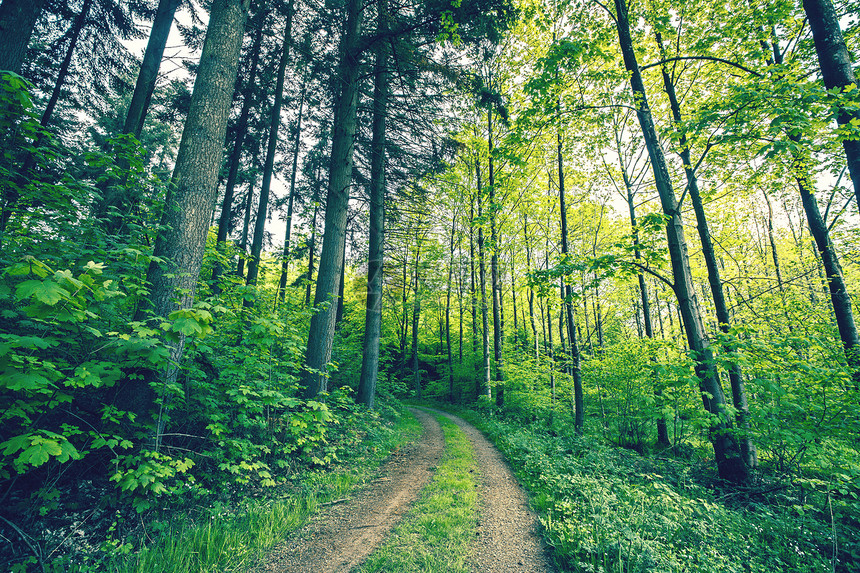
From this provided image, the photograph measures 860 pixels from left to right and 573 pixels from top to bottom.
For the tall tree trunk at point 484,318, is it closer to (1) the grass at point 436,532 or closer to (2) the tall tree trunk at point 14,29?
(1) the grass at point 436,532

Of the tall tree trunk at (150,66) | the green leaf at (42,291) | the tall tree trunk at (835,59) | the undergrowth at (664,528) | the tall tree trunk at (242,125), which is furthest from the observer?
the tall tree trunk at (242,125)

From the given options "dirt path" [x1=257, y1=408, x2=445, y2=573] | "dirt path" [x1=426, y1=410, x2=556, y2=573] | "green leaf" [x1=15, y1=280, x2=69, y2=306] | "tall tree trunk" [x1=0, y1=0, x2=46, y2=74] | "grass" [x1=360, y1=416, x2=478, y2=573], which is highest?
"tall tree trunk" [x1=0, y1=0, x2=46, y2=74]

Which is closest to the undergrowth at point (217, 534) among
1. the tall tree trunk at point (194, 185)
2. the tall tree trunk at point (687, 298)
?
the tall tree trunk at point (194, 185)

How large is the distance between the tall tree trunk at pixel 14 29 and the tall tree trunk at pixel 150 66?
214 cm

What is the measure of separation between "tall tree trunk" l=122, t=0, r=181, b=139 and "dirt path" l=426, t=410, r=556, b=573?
12351mm

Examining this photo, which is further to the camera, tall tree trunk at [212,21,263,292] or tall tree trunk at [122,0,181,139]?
tall tree trunk at [212,21,263,292]

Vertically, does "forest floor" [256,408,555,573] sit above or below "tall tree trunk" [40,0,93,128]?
below

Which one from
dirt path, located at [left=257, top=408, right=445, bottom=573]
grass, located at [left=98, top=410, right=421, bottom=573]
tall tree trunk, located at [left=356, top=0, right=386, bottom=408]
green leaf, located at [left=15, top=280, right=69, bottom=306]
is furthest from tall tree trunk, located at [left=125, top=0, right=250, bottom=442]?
tall tree trunk, located at [left=356, top=0, right=386, bottom=408]

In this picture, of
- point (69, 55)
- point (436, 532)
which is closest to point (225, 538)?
point (436, 532)

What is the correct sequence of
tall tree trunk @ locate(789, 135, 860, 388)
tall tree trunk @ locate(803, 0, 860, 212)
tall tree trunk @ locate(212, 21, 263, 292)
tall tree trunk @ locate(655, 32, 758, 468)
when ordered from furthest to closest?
tall tree trunk @ locate(212, 21, 263, 292)
tall tree trunk @ locate(655, 32, 758, 468)
tall tree trunk @ locate(789, 135, 860, 388)
tall tree trunk @ locate(803, 0, 860, 212)

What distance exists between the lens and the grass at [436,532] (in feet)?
10.6

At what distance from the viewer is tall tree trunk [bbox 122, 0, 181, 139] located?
829 centimetres

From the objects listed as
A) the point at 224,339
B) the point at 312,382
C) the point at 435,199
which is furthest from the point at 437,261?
the point at 224,339

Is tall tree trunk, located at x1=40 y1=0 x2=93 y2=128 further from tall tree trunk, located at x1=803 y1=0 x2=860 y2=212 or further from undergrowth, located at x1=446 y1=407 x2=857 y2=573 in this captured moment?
tall tree trunk, located at x1=803 y1=0 x2=860 y2=212
